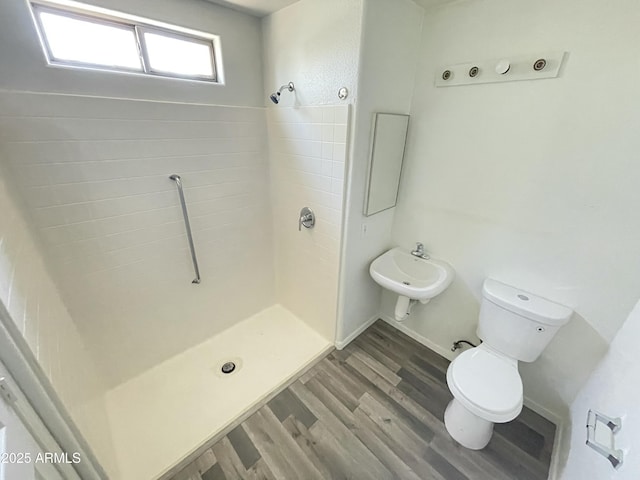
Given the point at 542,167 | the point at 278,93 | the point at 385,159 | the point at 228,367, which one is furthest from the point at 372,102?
the point at 228,367

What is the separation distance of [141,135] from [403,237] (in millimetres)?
1873

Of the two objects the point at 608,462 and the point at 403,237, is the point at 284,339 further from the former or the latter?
the point at 608,462

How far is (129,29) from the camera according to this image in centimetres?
137

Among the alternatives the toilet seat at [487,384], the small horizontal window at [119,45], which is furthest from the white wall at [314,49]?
the toilet seat at [487,384]

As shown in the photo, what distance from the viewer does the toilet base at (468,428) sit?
4.59ft

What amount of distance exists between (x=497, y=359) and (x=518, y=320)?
28cm

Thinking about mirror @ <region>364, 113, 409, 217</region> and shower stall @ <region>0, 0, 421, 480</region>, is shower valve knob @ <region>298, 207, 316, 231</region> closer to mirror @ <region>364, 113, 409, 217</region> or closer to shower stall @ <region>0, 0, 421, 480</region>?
shower stall @ <region>0, 0, 421, 480</region>

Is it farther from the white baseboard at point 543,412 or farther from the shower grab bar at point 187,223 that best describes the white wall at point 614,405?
the shower grab bar at point 187,223

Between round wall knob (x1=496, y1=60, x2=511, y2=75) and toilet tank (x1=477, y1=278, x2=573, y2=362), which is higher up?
round wall knob (x1=496, y1=60, x2=511, y2=75)

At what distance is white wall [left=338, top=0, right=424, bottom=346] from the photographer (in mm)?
1349

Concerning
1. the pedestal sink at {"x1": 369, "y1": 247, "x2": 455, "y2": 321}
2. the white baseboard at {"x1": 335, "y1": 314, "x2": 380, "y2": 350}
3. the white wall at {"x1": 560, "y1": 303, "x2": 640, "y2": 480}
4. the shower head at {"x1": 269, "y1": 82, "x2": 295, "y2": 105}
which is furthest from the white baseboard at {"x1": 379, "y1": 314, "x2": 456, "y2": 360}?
the shower head at {"x1": 269, "y1": 82, "x2": 295, "y2": 105}

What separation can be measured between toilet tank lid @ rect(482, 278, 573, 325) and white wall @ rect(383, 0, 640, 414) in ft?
0.17

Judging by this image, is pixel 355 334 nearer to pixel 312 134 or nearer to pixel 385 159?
pixel 385 159

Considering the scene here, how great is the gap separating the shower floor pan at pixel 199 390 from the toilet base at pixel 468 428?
94cm
